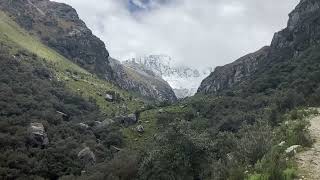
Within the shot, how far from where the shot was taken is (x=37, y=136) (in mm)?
97375

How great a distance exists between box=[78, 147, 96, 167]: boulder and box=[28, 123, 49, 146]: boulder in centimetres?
919

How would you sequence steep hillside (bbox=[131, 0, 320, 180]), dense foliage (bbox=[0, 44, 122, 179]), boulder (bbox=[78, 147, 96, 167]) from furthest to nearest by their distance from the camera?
boulder (bbox=[78, 147, 96, 167])
dense foliage (bbox=[0, 44, 122, 179])
steep hillside (bbox=[131, 0, 320, 180])

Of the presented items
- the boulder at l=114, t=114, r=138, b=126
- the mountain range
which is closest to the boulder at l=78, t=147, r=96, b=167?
the mountain range

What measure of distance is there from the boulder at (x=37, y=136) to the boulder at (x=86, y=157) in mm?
9186

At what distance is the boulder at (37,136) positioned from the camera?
95438 mm

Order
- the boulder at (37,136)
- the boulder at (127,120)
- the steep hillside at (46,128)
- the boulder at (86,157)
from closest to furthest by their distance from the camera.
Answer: the steep hillside at (46,128) < the boulder at (86,157) < the boulder at (37,136) < the boulder at (127,120)

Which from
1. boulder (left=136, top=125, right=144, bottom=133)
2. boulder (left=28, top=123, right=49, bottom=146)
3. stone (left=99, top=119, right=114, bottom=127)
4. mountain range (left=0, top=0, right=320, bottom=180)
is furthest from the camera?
boulder (left=136, top=125, right=144, bottom=133)

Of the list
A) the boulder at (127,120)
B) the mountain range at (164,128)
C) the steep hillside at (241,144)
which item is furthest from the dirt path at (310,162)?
the boulder at (127,120)

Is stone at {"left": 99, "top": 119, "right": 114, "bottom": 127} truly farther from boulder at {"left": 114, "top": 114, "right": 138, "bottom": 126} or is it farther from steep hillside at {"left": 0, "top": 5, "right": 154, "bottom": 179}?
boulder at {"left": 114, "top": 114, "right": 138, "bottom": 126}

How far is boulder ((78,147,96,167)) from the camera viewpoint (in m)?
91.7

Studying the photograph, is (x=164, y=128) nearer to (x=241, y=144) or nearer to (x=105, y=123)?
(x=105, y=123)

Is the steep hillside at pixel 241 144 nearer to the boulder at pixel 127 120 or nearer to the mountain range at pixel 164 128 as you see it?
the mountain range at pixel 164 128

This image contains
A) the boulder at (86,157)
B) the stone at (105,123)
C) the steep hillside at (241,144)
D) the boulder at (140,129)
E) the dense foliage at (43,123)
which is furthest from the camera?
the boulder at (140,129)

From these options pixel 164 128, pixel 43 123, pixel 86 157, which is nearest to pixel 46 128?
pixel 43 123
